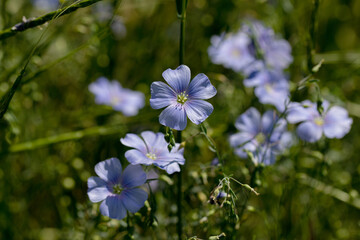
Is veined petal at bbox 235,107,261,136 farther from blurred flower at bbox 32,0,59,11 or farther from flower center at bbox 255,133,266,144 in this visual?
blurred flower at bbox 32,0,59,11

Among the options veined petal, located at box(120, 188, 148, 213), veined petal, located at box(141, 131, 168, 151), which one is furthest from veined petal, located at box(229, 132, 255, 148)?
veined petal, located at box(120, 188, 148, 213)

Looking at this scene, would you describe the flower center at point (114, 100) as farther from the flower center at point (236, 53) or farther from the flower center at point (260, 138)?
the flower center at point (260, 138)

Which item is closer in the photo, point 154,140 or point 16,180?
point 154,140

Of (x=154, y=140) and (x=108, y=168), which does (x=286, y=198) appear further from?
(x=108, y=168)

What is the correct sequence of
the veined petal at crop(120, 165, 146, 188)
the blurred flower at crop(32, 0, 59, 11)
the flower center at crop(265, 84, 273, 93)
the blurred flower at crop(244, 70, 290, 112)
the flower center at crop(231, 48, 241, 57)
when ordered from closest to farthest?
the veined petal at crop(120, 165, 146, 188) → the blurred flower at crop(244, 70, 290, 112) → the flower center at crop(265, 84, 273, 93) → the flower center at crop(231, 48, 241, 57) → the blurred flower at crop(32, 0, 59, 11)

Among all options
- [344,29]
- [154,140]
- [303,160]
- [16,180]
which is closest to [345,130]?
[303,160]

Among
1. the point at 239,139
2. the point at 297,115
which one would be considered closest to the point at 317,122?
the point at 297,115

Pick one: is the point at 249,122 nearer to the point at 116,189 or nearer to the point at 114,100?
Result: the point at 116,189
